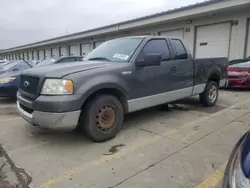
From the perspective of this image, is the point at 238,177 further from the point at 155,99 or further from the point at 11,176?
the point at 155,99

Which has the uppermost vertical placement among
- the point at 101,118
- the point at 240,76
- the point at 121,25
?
the point at 121,25

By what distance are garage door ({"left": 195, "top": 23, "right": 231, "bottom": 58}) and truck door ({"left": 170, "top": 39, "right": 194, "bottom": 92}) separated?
27.7 ft

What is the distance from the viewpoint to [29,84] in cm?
349

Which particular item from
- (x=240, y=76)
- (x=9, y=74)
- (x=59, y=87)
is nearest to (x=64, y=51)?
(x=9, y=74)

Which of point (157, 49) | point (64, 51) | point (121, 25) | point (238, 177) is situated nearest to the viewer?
point (238, 177)

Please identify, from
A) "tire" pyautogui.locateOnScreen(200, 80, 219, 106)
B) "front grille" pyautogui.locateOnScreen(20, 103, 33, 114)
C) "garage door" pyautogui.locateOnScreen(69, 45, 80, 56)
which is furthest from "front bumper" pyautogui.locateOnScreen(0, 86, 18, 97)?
"garage door" pyautogui.locateOnScreen(69, 45, 80, 56)

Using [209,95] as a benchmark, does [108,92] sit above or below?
above

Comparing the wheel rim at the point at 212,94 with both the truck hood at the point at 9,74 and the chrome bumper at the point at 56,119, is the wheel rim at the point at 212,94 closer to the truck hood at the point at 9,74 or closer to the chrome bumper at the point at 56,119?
the chrome bumper at the point at 56,119

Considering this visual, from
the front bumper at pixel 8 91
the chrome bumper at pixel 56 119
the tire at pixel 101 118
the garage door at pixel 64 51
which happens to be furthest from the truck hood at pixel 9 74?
the garage door at pixel 64 51

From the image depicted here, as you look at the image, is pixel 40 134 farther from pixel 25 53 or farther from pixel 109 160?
pixel 25 53

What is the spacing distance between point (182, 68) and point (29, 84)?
311cm

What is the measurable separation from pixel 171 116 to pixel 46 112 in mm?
2878

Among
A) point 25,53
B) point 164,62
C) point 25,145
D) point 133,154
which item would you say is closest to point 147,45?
point 164,62

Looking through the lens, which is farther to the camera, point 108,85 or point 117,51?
point 117,51
